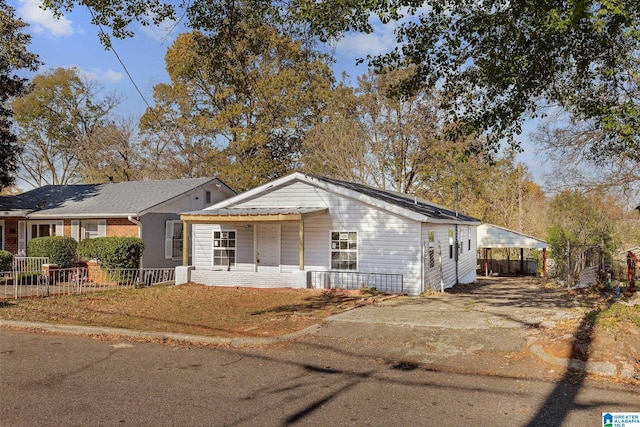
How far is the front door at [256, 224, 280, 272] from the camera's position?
760 inches

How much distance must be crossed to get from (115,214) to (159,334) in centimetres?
1371

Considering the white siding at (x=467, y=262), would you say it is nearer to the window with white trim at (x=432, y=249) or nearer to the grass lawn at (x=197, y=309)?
the window with white trim at (x=432, y=249)

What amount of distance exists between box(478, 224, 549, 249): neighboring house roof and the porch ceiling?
15.6m

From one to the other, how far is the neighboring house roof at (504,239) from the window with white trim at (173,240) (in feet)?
57.9

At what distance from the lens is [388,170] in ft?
115

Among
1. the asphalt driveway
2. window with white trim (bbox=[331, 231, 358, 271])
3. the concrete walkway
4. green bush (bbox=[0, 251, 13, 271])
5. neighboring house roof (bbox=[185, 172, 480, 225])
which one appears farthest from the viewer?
green bush (bbox=[0, 251, 13, 271])

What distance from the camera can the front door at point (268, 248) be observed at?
19.3 meters

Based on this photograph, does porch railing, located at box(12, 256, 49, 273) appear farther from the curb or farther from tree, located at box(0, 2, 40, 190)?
the curb

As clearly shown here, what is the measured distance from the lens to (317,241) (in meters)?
18.4

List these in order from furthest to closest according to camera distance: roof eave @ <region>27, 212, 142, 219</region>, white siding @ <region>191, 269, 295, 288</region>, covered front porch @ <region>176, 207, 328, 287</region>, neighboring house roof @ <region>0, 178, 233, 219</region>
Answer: neighboring house roof @ <region>0, 178, 233, 219</region>, roof eave @ <region>27, 212, 142, 219</region>, white siding @ <region>191, 269, 295, 288</region>, covered front porch @ <region>176, 207, 328, 287</region>

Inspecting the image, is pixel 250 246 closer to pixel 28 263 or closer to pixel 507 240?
pixel 28 263

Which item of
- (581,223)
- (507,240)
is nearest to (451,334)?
(507,240)

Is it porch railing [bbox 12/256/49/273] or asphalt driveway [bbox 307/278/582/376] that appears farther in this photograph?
porch railing [bbox 12/256/49/273]

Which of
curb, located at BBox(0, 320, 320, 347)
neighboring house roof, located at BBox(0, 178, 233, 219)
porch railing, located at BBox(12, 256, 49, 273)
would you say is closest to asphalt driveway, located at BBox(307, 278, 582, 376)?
curb, located at BBox(0, 320, 320, 347)
